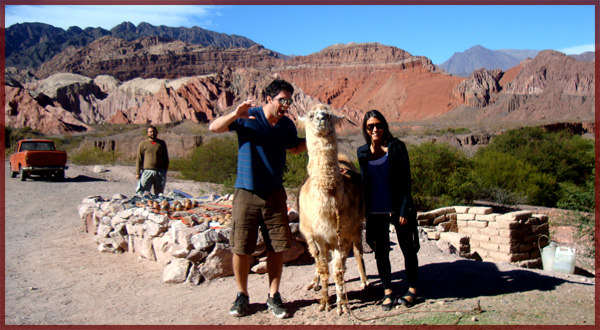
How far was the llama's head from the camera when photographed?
15.5 feet

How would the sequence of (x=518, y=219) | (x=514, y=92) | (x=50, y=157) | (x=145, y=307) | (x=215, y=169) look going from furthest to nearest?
(x=514, y=92) → (x=215, y=169) → (x=50, y=157) → (x=518, y=219) → (x=145, y=307)

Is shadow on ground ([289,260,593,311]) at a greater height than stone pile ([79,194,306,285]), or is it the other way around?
stone pile ([79,194,306,285])

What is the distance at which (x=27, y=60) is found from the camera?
160 m

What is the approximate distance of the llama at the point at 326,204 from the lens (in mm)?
4785

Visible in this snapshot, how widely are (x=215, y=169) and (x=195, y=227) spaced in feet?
48.5

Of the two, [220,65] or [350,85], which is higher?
[220,65]

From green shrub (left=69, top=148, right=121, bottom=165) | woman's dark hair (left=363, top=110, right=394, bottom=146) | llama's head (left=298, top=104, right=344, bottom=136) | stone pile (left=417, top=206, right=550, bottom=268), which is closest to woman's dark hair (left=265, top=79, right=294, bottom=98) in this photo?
llama's head (left=298, top=104, right=344, bottom=136)

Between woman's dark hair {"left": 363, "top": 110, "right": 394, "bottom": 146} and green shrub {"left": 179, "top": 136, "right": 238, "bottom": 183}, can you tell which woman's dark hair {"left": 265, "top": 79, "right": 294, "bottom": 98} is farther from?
green shrub {"left": 179, "top": 136, "right": 238, "bottom": 183}

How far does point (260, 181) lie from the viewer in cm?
468

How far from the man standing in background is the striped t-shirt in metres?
5.14

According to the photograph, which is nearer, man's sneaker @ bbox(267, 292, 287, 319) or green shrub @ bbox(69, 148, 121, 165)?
man's sneaker @ bbox(267, 292, 287, 319)

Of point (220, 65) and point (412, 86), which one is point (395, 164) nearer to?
point (412, 86)

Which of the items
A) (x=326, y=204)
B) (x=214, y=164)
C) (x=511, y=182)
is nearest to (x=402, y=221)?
(x=326, y=204)

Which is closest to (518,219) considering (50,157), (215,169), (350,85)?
(215,169)
